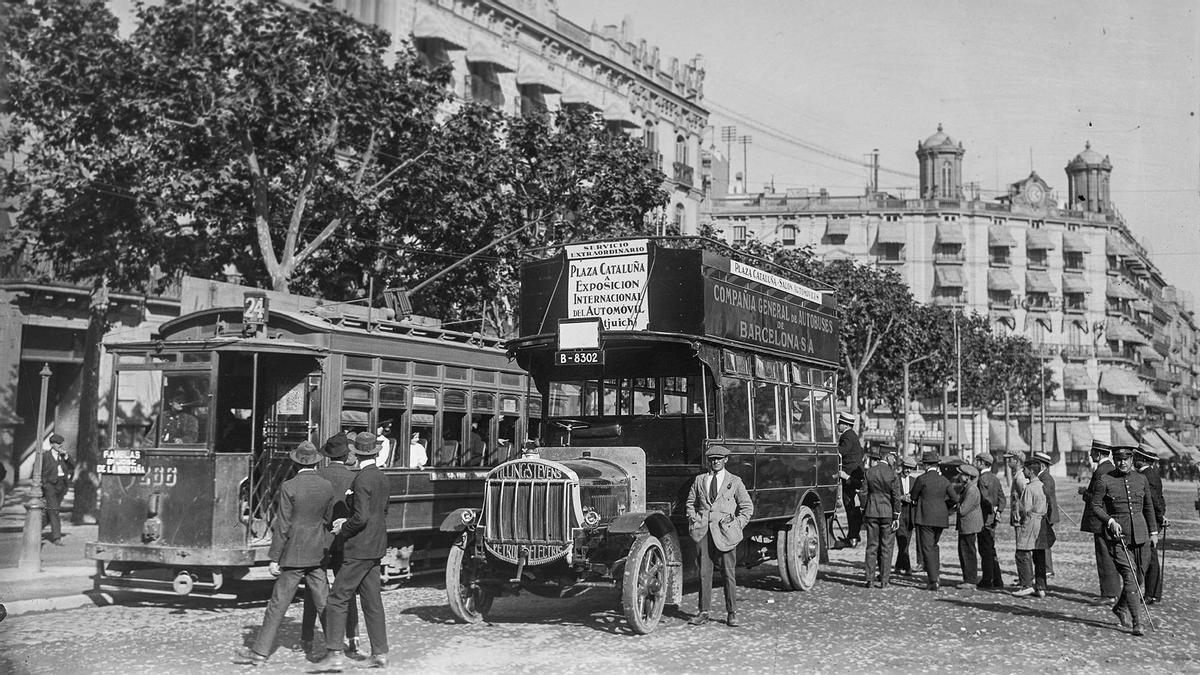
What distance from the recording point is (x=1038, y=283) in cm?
8238

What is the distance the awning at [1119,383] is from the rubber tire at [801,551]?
7570 cm

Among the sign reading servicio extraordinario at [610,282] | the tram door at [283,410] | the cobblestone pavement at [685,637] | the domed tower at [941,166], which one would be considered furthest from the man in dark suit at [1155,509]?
the domed tower at [941,166]

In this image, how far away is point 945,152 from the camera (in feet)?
294

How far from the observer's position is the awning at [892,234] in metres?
80.3

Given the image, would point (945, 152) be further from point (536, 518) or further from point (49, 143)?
point (536, 518)

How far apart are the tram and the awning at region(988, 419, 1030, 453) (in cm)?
7081

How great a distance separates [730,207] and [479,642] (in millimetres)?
74531

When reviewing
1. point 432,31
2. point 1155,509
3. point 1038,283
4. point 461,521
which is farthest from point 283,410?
point 1038,283

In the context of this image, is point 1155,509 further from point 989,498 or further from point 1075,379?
point 1075,379

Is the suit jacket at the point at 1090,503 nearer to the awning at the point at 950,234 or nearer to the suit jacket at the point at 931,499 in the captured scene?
the suit jacket at the point at 931,499

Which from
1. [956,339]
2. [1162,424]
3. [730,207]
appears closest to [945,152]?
[730,207]

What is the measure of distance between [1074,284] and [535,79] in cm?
5489

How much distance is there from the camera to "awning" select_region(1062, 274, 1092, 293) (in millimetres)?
84062

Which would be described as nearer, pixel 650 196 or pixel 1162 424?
pixel 650 196
